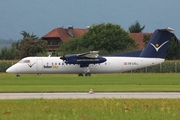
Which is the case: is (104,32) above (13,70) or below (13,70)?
above

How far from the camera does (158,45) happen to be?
5244 centimetres

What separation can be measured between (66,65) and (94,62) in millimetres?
2781

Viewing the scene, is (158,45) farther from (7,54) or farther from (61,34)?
(61,34)

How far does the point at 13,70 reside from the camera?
50.0 meters

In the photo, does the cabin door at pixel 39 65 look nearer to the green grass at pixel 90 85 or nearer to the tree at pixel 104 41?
the green grass at pixel 90 85
